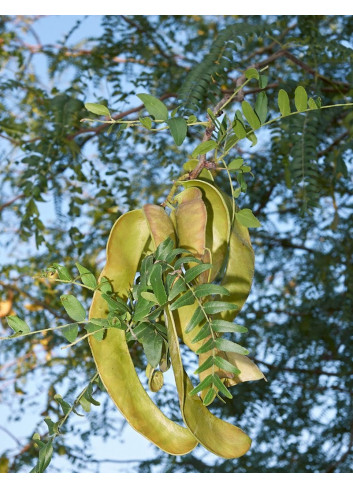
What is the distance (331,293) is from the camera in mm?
1752

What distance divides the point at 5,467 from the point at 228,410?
23.7 inches

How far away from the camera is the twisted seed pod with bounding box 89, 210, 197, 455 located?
0.48m

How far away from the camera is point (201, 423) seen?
46cm

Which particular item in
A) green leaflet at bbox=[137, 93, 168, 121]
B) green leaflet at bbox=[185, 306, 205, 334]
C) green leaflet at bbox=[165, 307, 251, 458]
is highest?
green leaflet at bbox=[137, 93, 168, 121]

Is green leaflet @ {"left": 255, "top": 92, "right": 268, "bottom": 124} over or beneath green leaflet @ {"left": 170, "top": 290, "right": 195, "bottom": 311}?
over

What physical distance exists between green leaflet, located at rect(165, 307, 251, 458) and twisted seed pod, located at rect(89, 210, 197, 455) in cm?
2

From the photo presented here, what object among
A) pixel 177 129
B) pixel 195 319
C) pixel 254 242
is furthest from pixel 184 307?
pixel 254 242

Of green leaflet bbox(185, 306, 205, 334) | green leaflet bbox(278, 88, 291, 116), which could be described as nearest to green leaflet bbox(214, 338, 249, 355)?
green leaflet bbox(185, 306, 205, 334)

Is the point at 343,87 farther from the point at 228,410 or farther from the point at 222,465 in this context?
the point at 222,465

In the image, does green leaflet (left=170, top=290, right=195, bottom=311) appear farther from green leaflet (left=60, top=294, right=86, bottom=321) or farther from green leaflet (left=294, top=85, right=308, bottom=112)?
green leaflet (left=294, top=85, right=308, bottom=112)

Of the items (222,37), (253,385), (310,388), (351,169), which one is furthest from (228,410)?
(222,37)

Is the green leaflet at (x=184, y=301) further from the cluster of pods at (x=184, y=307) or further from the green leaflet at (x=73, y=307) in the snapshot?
the green leaflet at (x=73, y=307)

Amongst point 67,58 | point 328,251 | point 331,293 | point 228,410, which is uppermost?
point 67,58

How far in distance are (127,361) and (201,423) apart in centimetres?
8
